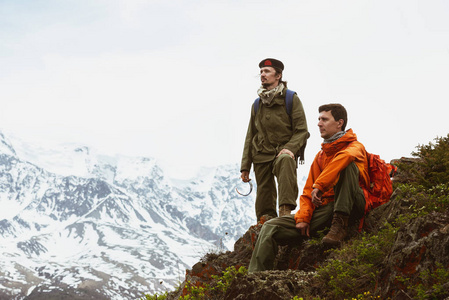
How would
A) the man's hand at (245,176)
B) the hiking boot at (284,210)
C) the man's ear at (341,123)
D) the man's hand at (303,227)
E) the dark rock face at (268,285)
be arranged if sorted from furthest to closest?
the man's hand at (245,176), the hiking boot at (284,210), the man's ear at (341,123), the man's hand at (303,227), the dark rock face at (268,285)

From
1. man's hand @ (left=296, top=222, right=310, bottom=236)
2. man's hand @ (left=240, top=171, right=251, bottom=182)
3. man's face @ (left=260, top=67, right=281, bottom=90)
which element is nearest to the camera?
man's hand @ (left=296, top=222, right=310, bottom=236)

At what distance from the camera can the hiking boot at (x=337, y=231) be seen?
677 centimetres

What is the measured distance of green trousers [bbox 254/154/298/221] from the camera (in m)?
8.68

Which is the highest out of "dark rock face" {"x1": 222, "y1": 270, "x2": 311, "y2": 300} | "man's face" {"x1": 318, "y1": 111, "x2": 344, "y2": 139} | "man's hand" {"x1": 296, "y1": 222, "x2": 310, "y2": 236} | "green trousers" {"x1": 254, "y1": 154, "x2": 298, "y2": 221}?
"man's face" {"x1": 318, "y1": 111, "x2": 344, "y2": 139}

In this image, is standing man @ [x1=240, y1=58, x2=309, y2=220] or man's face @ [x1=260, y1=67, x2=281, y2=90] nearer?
standing man @ [x1=240, y1=58, x2=309, y2=220]

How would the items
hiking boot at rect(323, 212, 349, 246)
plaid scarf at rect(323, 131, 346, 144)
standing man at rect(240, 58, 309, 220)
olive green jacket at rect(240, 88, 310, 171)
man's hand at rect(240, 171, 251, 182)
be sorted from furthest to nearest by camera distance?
man's hand at rect(240, 171, 251, 182), olive green jacket at rect(240, 88, 310, 171), standing man at rect(240, 58, 309, 220), plaid scarf at rect(323, 131, 346, 144), hiking boot at rect(323, 212, 349, 246)

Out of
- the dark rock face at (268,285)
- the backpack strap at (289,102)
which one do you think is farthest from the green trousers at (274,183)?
the dark rock face at (268,285)

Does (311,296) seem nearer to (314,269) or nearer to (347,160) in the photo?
(314,269)

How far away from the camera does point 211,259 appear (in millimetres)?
9008

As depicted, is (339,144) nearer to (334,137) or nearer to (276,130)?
(334,137)

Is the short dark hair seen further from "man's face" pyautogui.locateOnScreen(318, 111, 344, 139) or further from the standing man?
the standing man

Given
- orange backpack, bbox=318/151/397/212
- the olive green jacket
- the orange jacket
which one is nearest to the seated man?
the orange jacket

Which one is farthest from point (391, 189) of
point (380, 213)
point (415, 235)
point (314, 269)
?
point (415, 235)

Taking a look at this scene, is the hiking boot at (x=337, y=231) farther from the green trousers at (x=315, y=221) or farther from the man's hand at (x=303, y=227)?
the man's hand at (x=303, y=227)
